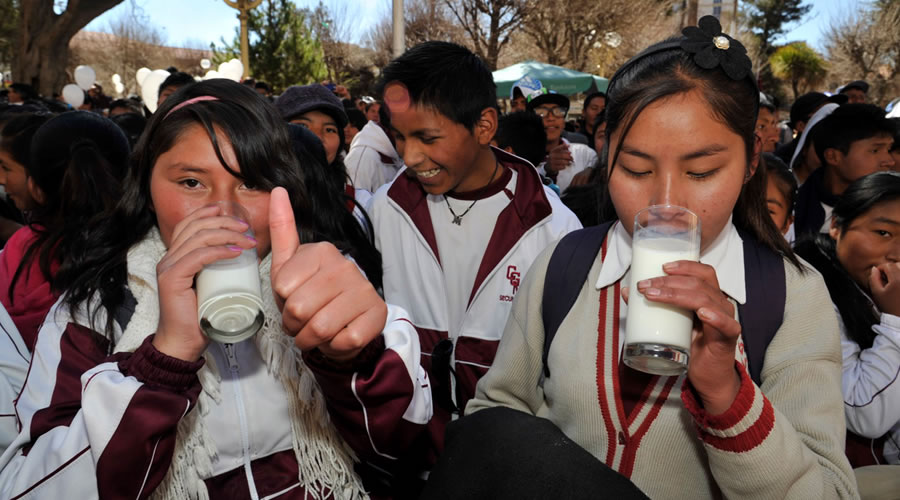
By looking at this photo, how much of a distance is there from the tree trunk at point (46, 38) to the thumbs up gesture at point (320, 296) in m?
32.2

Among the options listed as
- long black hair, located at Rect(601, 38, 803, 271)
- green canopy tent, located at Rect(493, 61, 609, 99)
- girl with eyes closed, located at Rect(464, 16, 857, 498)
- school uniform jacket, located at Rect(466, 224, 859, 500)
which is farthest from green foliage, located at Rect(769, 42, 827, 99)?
school uniform jacket, located at Rect(466, 224, 859, 500)

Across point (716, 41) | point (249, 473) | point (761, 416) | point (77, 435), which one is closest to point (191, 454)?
point (249, 473)

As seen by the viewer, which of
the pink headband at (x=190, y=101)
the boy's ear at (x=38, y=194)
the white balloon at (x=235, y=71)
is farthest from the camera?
the white balloon at (x=235, y=71)

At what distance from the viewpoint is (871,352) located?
2.21 metres

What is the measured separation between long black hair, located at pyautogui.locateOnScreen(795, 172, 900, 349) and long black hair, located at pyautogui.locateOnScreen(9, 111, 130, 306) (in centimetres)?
308

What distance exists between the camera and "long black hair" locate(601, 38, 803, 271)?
1507mm

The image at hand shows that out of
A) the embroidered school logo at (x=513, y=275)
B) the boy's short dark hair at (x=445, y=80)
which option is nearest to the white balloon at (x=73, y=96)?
the boy's short dark hair at (x=445, y=80)

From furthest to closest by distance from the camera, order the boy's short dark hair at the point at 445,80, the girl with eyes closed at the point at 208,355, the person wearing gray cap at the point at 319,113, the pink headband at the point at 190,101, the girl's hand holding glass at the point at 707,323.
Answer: the person wearing gray cap at the point at 319,113
the boy's short dark hair at the point at 445,80
the pink headband at the point at 190,101
the girl with eyes closed at the point at 208,355
the girl's hand holding glass at the point at 707,323

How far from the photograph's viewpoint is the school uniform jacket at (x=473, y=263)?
2.74 m

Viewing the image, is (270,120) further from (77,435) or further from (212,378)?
(77,435)

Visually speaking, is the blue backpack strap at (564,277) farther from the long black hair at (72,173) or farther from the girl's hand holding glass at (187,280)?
the long black hair at (72,173)

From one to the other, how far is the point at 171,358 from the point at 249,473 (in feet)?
1.66

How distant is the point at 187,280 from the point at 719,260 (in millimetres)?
1267

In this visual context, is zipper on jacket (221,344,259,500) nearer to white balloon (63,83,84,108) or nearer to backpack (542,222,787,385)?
backpack (542,222,787,385)
